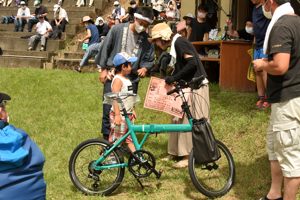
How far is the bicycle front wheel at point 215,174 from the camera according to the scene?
15.6 ft

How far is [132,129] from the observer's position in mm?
4992

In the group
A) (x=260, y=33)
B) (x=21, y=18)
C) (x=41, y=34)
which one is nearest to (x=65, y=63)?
(x=41, y=34)

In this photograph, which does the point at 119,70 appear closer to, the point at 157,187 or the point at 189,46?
the point at 189,46

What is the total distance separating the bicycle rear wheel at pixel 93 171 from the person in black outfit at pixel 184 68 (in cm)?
99

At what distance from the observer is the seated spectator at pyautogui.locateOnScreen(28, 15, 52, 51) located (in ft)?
53.7

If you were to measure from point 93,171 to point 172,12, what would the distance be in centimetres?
1064

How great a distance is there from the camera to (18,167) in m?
3.39

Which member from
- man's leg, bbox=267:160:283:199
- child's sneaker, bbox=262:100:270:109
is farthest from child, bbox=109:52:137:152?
child's sneaker, bbox=262:100:270:109

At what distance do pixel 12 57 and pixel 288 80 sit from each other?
42.6ft

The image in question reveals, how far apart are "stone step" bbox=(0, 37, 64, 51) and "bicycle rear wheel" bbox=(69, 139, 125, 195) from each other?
11.6 meters

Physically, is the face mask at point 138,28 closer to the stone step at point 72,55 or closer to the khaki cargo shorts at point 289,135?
the khaki cargo shorts at point 289,135

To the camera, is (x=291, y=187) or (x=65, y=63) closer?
(x=291, y=187)

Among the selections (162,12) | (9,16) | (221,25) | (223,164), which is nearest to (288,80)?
(223,164)

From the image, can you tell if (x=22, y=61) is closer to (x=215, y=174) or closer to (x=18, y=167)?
(x=215, y=174)
